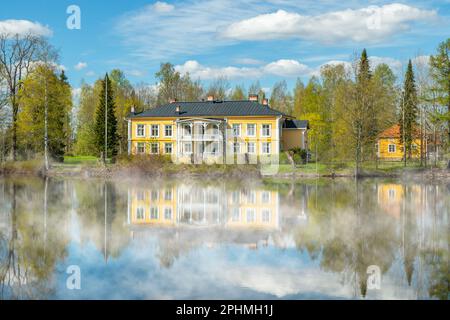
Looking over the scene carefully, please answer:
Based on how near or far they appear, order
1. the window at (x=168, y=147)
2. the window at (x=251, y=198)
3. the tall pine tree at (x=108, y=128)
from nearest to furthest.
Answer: the window at (x=251, y=198) → the tall pine tree at (x=108, y=128) → the window at (x=168, y=147)

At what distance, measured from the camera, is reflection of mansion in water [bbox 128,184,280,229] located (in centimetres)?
1492

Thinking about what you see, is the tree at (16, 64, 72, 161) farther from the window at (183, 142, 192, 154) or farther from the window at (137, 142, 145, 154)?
the window at (183, 142, 192, 154)

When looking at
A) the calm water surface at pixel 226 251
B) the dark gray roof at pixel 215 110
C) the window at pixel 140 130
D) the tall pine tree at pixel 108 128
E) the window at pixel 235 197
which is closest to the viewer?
the calm water surface at pixel 226 251

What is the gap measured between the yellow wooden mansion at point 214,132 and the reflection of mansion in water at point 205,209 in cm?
2455

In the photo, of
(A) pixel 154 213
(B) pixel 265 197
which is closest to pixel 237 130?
(B) pixel 265 197

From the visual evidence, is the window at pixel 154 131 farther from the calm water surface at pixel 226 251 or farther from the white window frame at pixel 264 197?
the calm water surface at pixel 226 251

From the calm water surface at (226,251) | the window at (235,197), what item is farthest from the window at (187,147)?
the calm water surface at (226,251)

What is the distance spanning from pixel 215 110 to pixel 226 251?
41928 mm

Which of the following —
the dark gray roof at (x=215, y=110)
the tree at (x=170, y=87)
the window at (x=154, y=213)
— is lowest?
the window at (x=154, y=213)

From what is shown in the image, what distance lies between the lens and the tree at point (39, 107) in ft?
143

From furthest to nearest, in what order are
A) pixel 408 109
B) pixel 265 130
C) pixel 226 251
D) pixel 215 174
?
pixel 265 130 < pixel 408 109 < pixel 215 174 < pixel 226 251

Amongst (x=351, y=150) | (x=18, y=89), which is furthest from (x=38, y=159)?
(x=351, y=150)

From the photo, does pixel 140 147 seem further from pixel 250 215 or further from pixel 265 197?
pixel 250 215

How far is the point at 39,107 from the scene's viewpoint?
146 feet
